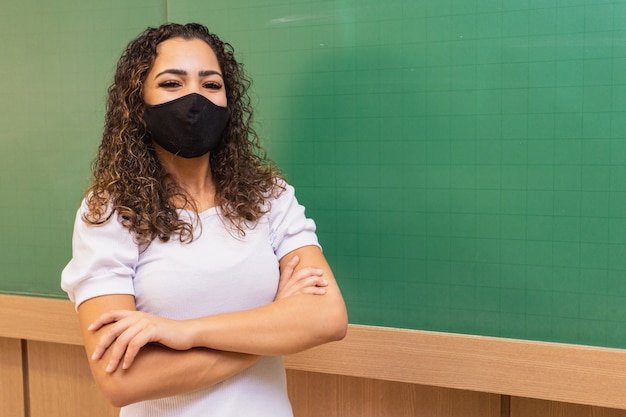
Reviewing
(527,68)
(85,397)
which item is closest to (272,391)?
(527,68)

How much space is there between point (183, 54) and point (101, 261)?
425 mm

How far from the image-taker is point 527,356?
1459mm

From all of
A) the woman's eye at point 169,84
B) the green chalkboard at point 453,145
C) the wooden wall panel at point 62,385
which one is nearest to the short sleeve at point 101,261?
the woman's eye at point 169,84

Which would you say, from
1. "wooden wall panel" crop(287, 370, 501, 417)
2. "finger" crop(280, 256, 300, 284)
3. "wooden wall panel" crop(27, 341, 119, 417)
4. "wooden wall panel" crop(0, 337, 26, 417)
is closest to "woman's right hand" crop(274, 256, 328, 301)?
"finger" crop(280, 256, 300, 284)

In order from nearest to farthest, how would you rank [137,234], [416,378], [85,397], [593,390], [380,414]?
[137,234], [593,390], [416,378], [380,414], [85,397]

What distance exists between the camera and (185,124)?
3.77 feet

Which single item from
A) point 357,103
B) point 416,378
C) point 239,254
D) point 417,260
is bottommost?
point 416,378

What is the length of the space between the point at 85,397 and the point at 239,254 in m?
1.17

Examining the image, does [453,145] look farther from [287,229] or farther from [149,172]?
[149,172]

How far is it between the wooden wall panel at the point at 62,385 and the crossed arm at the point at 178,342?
40.2 inches

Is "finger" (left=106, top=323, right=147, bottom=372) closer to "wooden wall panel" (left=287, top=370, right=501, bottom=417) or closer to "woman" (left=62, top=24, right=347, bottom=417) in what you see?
"woman" (left=62, top=24, right=347, bottom=417)

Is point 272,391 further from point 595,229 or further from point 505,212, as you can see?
point 595,229

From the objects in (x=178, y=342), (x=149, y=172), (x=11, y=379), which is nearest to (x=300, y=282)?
(x=178, y=342)

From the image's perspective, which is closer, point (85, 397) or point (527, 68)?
point (527, 68)
